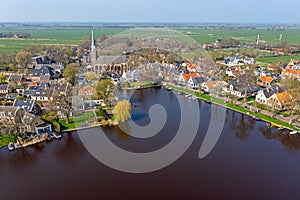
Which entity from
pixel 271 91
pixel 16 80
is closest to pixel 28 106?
pixel 16 80

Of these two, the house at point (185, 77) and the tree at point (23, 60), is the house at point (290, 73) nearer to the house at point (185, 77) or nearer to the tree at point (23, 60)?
the house at point (185, 77)

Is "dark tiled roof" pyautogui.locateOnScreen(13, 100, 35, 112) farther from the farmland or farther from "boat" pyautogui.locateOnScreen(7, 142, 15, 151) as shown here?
the farmland

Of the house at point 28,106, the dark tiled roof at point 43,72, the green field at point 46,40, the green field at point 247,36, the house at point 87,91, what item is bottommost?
the house at point 28,106

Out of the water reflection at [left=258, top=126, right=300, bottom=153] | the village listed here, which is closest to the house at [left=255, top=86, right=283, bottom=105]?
the village

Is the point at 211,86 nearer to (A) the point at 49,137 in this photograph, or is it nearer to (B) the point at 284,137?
(B) the point at 284,137

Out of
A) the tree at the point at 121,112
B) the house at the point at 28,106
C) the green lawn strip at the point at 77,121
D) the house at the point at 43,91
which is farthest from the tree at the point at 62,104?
the house at the point at 43,91

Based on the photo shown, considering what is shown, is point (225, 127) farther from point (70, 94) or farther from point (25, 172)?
point (25, 172)

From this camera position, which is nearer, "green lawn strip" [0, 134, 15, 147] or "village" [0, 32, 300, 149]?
"green lawn strip" [0, 134, 15, 147]

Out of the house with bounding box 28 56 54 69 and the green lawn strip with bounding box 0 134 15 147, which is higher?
the house with bounding box 28 56 54 69
